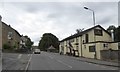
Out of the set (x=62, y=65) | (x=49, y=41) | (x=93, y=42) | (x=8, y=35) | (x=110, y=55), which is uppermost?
(x=49, y=41)

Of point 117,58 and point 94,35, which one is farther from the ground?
point 94,35

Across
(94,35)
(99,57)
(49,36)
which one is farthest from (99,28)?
(49,36)

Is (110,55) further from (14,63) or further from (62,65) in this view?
(14,63)

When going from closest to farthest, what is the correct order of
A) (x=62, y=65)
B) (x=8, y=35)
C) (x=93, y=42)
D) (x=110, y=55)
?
(x=62, y=65) < (x=110, y=55) < (x=93, y=42) < (x=8, y=35)

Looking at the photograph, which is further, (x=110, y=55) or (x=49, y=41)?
(x=49, y=41)

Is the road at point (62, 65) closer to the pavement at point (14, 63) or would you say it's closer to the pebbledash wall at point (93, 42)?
the pavement at point (14, 63)

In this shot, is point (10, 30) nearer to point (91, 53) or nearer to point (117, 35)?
point (117, 35)

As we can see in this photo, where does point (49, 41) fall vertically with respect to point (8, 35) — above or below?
above

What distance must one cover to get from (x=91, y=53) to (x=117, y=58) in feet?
42.4

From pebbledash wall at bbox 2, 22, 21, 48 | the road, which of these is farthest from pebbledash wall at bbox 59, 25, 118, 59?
pebbledash wall at bbox 2, 22, 21, 48

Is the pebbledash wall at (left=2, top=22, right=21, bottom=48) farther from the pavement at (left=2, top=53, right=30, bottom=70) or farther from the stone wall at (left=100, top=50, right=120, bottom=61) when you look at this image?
the stone wall at (left=100, top=50, right=120, bottom=61)

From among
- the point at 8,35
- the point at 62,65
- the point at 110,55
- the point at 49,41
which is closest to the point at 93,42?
the point at 110,55

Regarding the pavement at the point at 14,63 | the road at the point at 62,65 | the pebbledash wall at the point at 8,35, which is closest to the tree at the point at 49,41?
the pebbledash wall at the point at 8,35

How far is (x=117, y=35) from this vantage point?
7169 centimetres
